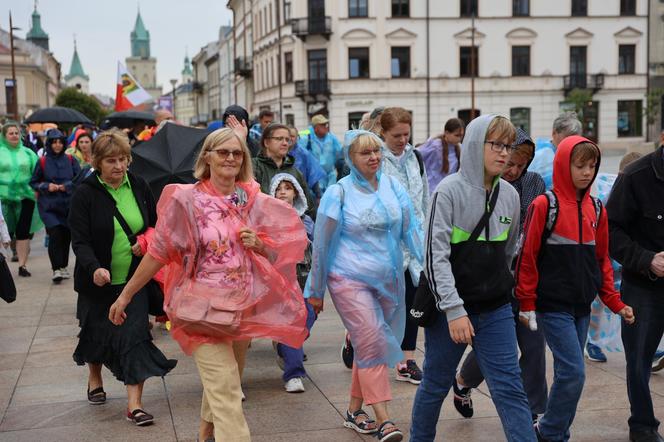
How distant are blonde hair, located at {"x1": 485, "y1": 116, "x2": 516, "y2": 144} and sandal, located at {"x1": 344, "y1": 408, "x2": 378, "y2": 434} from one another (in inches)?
78.2

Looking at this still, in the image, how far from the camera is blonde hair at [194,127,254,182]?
4527 millimetres

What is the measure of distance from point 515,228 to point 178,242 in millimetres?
1684

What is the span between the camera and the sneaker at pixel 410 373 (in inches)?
252

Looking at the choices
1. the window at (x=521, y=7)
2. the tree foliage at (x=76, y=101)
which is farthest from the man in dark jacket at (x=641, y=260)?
the tree foliage at (x=76, y=101)

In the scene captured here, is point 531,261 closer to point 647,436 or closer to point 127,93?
point 647,436

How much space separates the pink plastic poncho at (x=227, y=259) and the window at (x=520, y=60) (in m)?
51.5

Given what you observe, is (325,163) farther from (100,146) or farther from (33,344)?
(100,146)

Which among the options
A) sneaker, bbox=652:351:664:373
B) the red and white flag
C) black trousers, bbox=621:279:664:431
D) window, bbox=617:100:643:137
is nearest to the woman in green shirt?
black trousers, bbox=621:279:664:431

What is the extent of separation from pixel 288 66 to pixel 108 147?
2090 inches

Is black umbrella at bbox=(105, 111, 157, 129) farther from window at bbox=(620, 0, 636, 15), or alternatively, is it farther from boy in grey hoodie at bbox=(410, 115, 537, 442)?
window at bbox=(620, 0, 636, 15)

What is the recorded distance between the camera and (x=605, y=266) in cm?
468

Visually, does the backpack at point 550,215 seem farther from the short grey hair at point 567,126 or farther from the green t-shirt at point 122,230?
the green t-shirt at point 122,230

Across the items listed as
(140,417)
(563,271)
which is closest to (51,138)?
(140,417)

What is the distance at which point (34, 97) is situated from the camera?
10831 centimetres
